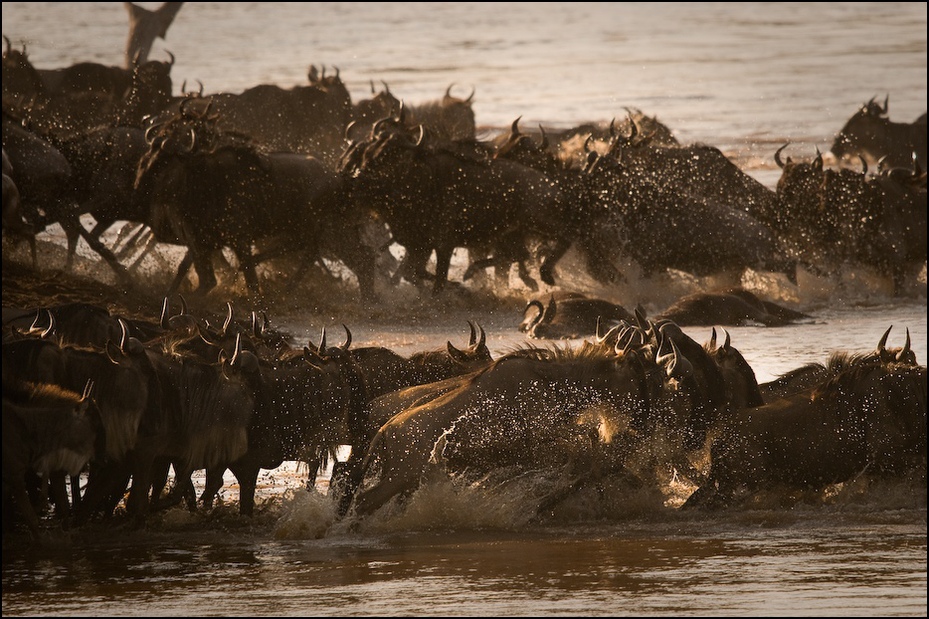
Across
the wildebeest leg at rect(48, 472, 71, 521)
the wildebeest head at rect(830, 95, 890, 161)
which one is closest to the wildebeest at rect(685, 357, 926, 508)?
the wildebeest leg at rect(48, 472, 71, 521)

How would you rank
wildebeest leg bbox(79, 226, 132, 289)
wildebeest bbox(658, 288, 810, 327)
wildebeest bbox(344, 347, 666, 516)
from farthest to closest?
wildebeest leg bbox(79, 226, 132, 289), wildebeest bbox(658, 288, 810, 327), wildebeest bbox(344, 347, 666, 516)

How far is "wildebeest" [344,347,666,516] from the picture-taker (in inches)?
328

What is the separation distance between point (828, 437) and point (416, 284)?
20.9 ft

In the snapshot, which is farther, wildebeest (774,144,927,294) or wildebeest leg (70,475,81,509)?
wildebeest (774,144,927,294)

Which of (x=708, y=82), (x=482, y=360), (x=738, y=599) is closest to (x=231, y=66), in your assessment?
(x=708, y=82)

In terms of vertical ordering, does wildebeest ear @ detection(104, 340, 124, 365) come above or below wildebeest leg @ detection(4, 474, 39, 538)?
above

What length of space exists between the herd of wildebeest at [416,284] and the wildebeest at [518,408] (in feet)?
0.03

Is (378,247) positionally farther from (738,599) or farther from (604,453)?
(738,599)

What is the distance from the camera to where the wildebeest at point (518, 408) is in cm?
834

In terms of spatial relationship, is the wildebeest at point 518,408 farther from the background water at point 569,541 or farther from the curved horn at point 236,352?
the curved horn at point 236,352

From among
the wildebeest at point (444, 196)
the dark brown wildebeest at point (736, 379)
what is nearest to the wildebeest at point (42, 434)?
the dark brown wildebeest at point (736, 379)

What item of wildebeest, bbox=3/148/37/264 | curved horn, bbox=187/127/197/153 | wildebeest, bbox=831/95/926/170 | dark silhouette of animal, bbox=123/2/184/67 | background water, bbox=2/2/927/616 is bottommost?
background water, bbox=2/2/927/616

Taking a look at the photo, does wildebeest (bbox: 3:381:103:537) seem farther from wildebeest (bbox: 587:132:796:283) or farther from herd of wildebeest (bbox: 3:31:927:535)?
wildebeest (bbox: 587:132:796:283)

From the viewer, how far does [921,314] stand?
565 inches
